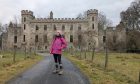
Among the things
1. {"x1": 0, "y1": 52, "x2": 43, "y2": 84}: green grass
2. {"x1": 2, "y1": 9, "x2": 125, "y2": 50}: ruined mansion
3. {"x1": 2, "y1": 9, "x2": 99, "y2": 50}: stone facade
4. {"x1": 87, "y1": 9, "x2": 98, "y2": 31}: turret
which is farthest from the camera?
{"x1": 2, "y1": 9, "x2": 99, "y2": 50}: stone facade

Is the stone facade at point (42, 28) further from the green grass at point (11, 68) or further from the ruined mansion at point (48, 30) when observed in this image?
the green grass at point (11, 68)

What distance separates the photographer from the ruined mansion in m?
112

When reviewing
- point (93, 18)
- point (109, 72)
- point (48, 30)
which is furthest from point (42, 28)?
point (109, 72)

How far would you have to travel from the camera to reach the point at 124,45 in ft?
348

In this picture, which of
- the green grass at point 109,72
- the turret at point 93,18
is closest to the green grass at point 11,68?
the green grass at point 109,72

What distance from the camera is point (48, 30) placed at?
114m

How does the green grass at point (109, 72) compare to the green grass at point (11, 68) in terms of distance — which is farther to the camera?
the green grass at point (11, 68)

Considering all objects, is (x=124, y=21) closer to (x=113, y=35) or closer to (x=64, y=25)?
(x=113, y=35)

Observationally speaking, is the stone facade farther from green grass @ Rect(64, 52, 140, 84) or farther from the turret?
green grass @ Rect(64, 52, 140, 84)

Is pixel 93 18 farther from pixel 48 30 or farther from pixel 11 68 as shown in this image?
pixel 11 68

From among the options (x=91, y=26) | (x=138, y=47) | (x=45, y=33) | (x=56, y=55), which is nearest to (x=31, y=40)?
(x=45, y=33)

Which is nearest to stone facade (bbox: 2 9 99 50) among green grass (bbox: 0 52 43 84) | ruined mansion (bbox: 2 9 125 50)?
ruined mansion (bbox: 2 9 125 50)

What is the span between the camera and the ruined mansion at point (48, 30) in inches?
4412

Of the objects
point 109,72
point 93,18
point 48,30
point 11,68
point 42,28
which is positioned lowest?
point 109,72
